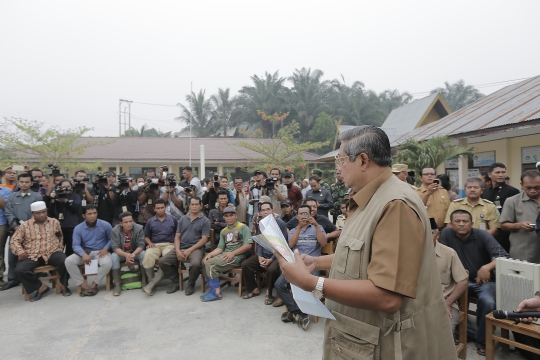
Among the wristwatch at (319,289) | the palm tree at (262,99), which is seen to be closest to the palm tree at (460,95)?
the palm tree at (262,99)

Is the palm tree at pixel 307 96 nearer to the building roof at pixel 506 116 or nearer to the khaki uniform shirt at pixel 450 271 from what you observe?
the building roof at pixel 506 116

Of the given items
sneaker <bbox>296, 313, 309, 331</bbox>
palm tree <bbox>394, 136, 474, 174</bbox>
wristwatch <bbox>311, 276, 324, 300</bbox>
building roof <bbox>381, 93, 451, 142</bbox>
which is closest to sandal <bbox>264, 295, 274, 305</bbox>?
sneaker <bbox>296, 313, 309, 331</bbox>

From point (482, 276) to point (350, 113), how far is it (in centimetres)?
2896

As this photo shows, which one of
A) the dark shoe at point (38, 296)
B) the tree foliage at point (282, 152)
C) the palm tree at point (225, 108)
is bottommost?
the dark shoe at point (38, 296)

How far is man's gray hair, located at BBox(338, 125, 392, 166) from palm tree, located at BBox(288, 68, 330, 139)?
94.7ft

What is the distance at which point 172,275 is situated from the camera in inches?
203

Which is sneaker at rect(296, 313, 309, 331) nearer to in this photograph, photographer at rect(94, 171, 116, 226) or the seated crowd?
the seated crowd

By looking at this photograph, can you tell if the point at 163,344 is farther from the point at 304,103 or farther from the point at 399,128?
the point at 304,103

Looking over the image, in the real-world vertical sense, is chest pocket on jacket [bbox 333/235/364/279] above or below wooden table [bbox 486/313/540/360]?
above

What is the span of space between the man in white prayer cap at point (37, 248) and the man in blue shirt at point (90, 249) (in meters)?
0.20

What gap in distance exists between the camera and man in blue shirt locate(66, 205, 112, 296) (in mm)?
4949

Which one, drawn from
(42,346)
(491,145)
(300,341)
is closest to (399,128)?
(491,145)

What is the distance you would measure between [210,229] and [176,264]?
0.73 meters

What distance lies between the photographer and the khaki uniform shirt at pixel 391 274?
112 cm
